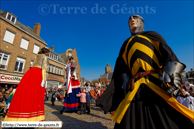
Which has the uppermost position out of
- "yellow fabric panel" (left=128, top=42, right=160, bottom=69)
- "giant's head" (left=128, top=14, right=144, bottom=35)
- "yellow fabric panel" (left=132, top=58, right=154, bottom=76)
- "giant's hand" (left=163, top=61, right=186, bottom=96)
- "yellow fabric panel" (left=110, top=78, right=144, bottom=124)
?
"giant's head" (left=128, top=14, right=144, bottom=35)

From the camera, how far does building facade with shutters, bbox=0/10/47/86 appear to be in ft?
44.1

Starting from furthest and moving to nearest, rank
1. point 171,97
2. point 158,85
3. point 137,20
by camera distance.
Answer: point 137,20, point 158,85, point 171,97

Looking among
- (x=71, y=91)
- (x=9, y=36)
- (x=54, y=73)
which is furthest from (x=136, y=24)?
(x=54, y=73)

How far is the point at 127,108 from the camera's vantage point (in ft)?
4.23

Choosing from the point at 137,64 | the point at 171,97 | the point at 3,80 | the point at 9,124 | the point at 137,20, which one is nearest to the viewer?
the point at 171,97

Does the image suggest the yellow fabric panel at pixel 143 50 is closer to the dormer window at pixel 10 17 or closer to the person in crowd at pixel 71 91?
the person in crowd at pixel 71 91

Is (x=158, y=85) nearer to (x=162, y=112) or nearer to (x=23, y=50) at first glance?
(x=162, y=112)

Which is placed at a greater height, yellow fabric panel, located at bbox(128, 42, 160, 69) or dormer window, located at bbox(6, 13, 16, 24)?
dormer window, located at bbox(6, 13, 16, 24)

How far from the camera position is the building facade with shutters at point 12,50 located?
44.1 ft

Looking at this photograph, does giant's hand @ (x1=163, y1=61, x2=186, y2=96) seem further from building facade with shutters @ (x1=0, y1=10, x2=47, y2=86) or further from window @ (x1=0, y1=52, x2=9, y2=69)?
window @ (x1=0, y1=52, x2=9, y2=69)

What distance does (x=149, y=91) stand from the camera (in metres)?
1.28

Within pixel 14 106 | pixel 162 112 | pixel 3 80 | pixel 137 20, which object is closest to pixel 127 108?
pixel 162 112

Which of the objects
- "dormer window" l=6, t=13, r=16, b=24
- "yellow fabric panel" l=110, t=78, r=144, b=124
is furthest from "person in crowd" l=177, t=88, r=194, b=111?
"dormer window" l=6, t=13, r=16, b=24

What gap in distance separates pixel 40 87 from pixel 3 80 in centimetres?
1529
